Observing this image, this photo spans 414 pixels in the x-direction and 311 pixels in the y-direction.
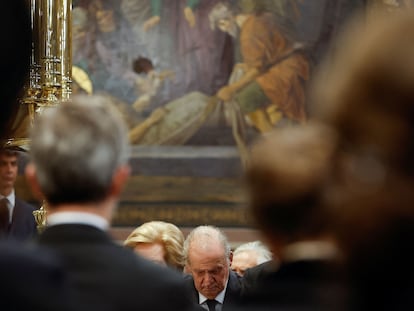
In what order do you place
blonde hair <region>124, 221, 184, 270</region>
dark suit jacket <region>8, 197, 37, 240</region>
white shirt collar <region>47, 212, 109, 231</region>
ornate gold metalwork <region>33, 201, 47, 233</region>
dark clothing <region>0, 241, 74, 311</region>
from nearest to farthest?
1. dark clothing <region>0, 241, 74, 311</region>
2. white shirt collar <region>47, 212, 109, 231</region>
3. blonde hair <region>124, 221, 184, 270</region>
4. dark suit jacket <region>8, 197, 37, 240</region>
5. ornate gold metalwork <region>33, 201, 47, 233</region>

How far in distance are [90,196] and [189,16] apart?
527 inches

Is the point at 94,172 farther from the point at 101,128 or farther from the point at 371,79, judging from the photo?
the point at 371,79

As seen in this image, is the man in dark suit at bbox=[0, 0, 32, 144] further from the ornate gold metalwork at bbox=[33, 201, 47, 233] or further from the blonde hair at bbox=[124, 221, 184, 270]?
the ornate gold metalwork at bbox=[33, 201, 47, 233]

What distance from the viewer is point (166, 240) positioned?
20.9 feet

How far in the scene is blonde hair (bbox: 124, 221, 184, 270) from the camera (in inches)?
250

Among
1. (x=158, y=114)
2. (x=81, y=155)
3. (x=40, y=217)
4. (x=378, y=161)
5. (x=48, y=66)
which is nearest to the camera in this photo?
(x=378, y=161)

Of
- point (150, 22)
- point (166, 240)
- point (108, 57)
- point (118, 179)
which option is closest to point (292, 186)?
point (118, 179)

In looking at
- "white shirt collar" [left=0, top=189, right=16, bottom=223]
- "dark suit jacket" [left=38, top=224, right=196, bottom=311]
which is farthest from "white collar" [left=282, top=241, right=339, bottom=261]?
"white shirt collar" [left=0, top=189, right=16, bottom=223]

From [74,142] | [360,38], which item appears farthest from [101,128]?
[360,38]

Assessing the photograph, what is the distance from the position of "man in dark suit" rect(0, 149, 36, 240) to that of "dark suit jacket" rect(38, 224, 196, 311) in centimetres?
355

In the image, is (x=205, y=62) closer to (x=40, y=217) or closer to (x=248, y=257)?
(x=248, y=257)

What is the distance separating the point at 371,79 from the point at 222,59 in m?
14.0

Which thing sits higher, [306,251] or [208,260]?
[208,260]

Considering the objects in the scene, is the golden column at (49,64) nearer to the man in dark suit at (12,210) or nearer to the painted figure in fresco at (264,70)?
the man in dark suit at (12,210)
